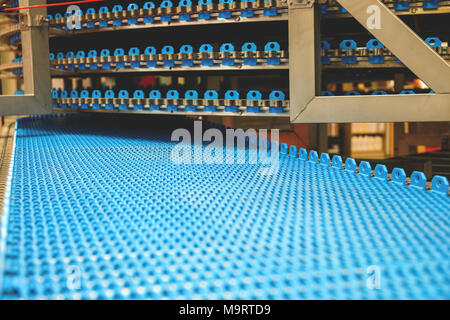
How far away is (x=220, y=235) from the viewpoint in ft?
5.36

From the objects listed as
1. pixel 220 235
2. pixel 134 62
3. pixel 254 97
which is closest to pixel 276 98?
pixel 254 97

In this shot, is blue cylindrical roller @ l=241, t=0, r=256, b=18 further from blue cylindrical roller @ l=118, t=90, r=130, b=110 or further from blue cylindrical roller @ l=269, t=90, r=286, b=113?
blue cylindrical roller @ l=118, t=90, r=130, b=110

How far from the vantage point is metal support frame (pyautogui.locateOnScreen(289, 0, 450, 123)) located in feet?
10.6

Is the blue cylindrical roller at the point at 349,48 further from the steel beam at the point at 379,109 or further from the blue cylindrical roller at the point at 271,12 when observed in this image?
the blue cylindrical roller at the point at 271,12


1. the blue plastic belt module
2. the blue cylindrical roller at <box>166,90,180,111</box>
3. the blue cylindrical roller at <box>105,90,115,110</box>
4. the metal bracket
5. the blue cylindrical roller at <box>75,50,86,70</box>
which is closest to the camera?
the blue plastic belt module

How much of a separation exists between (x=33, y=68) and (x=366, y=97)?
12.2 ft

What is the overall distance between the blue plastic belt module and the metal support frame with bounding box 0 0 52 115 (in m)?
2.30

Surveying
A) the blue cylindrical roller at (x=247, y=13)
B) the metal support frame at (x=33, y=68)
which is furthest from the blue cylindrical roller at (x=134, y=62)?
the blue cylindrical roller at (x=247, y=13)

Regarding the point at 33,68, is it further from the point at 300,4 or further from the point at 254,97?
the point at 300,4

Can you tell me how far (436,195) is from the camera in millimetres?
2166

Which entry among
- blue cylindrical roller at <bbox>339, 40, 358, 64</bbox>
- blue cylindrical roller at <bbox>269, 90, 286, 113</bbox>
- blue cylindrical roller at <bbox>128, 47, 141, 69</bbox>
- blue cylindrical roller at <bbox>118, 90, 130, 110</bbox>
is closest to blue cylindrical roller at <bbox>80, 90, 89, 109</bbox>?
blue cylindrical roller at <bbox>118, 90, 130, 110</bbox>

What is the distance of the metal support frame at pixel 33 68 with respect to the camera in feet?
15.8

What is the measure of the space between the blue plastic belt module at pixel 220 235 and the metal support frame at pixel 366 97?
76 centimetres
